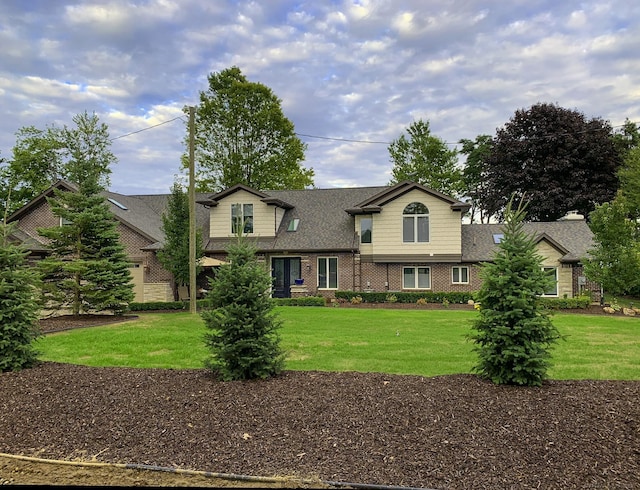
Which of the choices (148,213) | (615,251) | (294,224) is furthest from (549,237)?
(148,213)

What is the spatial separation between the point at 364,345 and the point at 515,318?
4.78 m

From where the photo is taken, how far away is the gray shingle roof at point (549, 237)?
2223cm

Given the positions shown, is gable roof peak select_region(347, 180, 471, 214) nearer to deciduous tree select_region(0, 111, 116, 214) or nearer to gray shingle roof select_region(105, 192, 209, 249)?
gray shingle roof select_region(105, 192, 209, 249)

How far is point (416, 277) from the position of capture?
2338 cm

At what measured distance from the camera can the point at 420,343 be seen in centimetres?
1044

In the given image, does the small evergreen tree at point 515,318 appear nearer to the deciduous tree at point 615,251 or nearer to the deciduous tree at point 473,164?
the deciduous tree at point 615,251

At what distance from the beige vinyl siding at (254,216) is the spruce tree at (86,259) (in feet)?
27.6

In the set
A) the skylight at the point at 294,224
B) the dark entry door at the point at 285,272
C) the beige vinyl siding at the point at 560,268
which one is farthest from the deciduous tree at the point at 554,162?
the dark entry door at the point at 285,272

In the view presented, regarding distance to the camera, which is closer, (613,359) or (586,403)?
(586,403)

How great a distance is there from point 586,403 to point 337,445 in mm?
2866

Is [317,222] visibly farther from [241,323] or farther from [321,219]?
[241,323]

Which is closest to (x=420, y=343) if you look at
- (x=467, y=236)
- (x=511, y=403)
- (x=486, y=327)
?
(x=486, y=327)

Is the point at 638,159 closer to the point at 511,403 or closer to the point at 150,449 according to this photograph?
the point at 511,403

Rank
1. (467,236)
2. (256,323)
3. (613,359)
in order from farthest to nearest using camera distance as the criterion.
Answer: (467,236) → (613,359) → (256,323)
